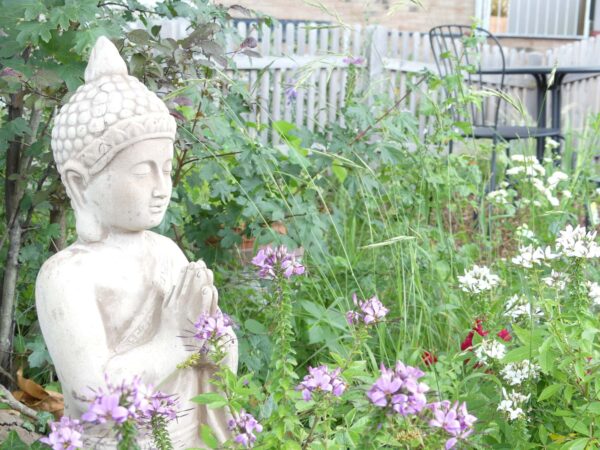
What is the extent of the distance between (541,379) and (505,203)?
2.11m

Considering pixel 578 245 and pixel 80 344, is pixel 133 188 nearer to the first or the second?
pixel 80 344

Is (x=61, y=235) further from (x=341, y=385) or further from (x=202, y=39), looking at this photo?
(x=341, y=385)

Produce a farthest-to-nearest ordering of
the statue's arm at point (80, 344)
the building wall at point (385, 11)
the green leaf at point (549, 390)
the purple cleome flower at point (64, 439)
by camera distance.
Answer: the building wall at point (385, 11) → the green leaf at point (549, 390) → the statue's arm at point (80, 344) → the purple cleome flower at point (64, 439)

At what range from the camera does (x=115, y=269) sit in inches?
75.9

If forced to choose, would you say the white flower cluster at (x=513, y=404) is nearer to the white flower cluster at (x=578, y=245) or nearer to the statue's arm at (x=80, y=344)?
the white flower cluster at (x=578, y=245)

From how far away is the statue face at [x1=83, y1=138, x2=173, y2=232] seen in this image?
189cm

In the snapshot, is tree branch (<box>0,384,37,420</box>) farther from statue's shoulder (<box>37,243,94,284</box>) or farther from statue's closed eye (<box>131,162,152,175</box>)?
statue's closed eye (<box>131,162,152,175</box>)

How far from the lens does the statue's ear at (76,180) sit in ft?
6.25

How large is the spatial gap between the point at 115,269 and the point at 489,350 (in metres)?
0.97

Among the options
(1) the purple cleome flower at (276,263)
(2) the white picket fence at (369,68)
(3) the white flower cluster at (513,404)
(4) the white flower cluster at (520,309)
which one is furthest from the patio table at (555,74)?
(1) the purple cleome flower at (276,263)

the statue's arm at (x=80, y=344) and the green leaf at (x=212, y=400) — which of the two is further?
the statue's arm at (x=80, y=344)

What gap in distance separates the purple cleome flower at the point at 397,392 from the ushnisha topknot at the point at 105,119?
34.0 inches

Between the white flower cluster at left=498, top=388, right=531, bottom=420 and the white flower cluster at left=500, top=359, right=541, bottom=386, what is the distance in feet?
0.11

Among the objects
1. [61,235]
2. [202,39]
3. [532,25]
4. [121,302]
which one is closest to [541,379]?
[121,302]
